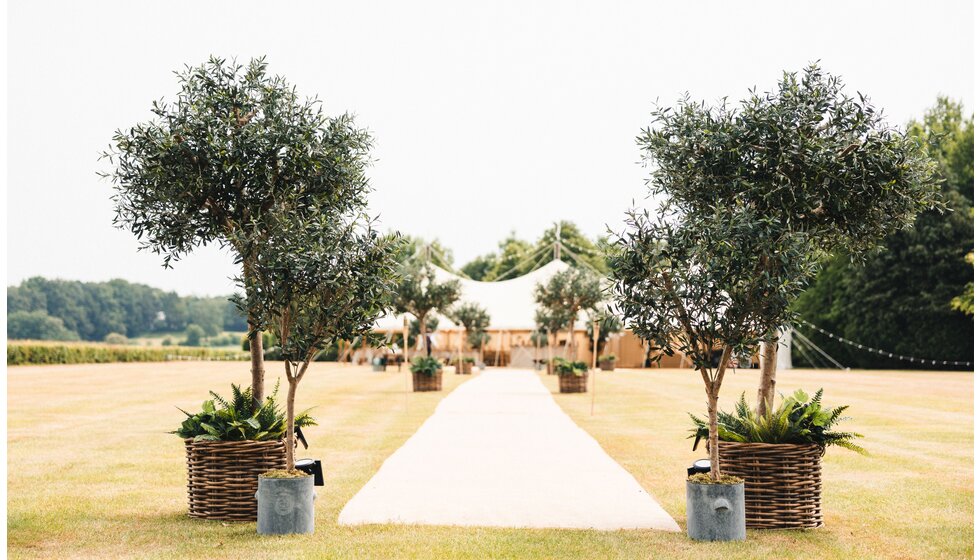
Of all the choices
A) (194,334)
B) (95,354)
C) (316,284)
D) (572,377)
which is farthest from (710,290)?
(194,334)

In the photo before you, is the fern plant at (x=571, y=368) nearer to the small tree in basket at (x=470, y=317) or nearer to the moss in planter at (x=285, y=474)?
the small tree in basket at (x=470, y=317)

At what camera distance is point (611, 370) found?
161ft

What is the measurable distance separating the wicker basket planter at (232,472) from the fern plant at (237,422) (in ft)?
0.35

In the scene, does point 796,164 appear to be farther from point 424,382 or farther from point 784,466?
point 424,382

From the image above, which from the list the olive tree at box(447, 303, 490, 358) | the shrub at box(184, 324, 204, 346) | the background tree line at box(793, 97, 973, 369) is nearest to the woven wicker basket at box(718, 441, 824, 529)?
the olive tree at box(447, 303, 490, 358)

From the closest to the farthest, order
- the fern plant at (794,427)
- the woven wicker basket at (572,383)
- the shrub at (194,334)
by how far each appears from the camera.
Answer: the fern plant at (794,427) → the woven wicker basket at (572,383) → the shrub at (194,334)

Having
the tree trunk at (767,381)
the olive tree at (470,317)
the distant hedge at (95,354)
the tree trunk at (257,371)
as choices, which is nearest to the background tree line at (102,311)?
the distant hedge at (95,354)

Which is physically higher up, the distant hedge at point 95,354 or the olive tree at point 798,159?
the olive tree at point 798,159

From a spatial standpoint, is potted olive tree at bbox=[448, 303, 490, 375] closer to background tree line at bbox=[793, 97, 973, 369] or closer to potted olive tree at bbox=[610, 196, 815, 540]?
background tree line at bbox=[793, 97, 973, 369]

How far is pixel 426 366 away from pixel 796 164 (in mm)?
20422

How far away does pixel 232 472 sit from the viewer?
27.5 feet

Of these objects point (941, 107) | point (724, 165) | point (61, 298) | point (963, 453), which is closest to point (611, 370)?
point (941, 107)

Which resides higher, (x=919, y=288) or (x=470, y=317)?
(x=919, y=288)

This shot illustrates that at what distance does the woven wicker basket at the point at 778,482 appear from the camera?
8.10 m
